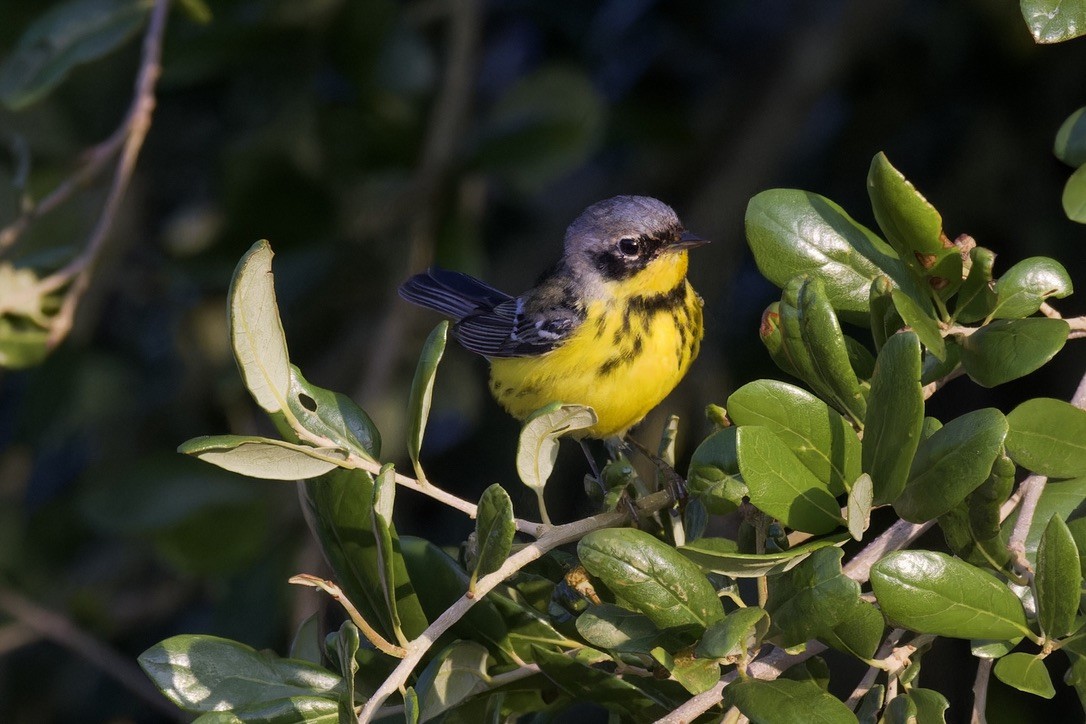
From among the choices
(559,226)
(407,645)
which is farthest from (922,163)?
(407,645)

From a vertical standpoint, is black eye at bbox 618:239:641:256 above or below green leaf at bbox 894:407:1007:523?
below

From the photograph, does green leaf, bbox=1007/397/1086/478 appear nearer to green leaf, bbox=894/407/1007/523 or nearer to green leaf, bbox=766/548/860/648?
green leaf, bbox=894/407/1007/523

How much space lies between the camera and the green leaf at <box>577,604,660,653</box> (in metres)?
1.24

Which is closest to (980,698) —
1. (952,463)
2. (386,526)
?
(952,463)

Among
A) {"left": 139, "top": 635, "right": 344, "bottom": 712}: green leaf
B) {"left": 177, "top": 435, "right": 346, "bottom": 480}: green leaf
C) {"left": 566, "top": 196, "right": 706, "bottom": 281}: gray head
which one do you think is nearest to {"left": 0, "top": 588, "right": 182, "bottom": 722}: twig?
{"left": 566, "top": 196, "right": 706, "bottom": 281}: gray head

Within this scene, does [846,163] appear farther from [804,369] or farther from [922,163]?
[804,369]

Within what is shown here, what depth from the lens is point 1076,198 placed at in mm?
1306

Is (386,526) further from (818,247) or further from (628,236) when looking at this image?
(628,236)

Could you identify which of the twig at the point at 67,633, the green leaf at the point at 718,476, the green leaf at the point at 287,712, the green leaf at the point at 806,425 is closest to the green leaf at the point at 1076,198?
the green leaf at the point at 806,425

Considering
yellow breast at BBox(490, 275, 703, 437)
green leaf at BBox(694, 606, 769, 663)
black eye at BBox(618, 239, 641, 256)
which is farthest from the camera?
black eye at BBox(618, 239, 641, 256)

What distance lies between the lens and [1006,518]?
4.42 ft

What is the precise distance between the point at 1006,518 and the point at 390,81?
2.23m

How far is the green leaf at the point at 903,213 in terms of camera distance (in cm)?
129

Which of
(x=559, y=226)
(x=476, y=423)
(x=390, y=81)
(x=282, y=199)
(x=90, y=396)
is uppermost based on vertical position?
(x=390, y=81)
